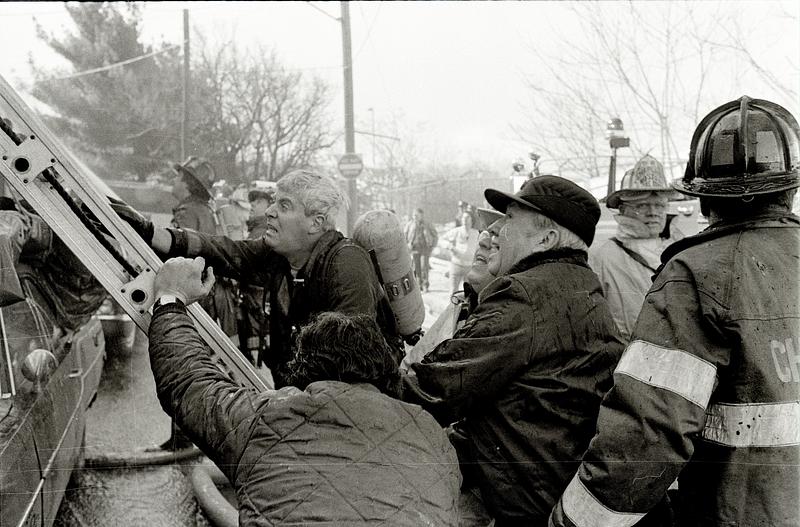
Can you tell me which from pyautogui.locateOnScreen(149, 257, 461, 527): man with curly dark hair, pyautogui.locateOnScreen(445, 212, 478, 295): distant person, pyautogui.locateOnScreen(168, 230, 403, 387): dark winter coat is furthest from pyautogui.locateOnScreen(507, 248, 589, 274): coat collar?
pyautogui.locateOnScreen(445, 212, 478, 295): distant person

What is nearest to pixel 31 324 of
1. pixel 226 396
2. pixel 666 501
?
pixel 226 396

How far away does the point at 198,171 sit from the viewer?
283 inches

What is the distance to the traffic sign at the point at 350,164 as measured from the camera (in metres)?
15.8

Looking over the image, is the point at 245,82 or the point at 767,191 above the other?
the point at 245,82

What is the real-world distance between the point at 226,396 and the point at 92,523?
309 centimetres

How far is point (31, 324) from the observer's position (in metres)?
3.69

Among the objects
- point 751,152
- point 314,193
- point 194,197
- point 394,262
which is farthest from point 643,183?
point 194,197

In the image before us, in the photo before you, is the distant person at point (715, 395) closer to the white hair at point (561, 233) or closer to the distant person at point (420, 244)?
the white hair at point (561, 233)

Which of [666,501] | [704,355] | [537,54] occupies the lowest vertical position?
[666,501]

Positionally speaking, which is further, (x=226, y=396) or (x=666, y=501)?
(x=666, y=501)

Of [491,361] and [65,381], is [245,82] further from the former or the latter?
[491,361]

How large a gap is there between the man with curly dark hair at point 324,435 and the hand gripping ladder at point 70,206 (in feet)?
1.02

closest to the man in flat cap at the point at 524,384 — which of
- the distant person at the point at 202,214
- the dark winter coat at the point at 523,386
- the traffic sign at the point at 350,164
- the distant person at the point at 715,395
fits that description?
the dark winter coat at the point at 523,386

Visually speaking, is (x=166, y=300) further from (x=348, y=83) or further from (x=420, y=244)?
(x=348, y=83)
